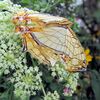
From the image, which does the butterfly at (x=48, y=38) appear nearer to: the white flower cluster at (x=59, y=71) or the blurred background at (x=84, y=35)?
the white flower cluster at (x=59, y=71)

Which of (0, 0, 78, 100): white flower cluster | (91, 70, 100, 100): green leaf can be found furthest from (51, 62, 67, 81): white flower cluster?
(91, 70, 100, 100): green leaf

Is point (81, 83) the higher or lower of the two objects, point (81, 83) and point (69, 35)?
the lower

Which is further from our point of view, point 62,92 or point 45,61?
point 62,92

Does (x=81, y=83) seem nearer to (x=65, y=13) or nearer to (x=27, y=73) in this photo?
(x=65, y=13)

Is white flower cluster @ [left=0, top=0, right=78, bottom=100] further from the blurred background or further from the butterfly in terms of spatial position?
the blurred background

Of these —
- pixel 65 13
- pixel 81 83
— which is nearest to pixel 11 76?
pixel 81 83

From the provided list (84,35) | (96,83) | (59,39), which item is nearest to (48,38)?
(59,39)
